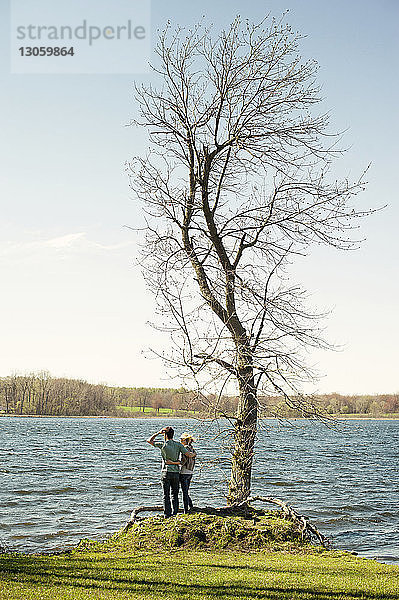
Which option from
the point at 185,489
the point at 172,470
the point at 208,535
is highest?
the point at 172,470

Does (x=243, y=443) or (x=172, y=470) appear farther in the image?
(x=243, y=443)

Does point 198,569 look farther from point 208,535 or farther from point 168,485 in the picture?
point 168,485

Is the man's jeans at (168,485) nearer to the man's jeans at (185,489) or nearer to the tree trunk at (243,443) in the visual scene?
the man's jeans at (185,489)

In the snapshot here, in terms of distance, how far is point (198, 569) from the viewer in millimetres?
8906

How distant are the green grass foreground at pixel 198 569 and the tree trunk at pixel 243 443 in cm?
144

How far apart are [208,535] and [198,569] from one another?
2.30 meters

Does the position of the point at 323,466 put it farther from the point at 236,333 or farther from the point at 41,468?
the point at 236,333

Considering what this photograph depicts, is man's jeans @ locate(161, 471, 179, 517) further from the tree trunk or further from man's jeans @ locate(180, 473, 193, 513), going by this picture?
the tree trunk

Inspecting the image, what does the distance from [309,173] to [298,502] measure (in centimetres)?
1392

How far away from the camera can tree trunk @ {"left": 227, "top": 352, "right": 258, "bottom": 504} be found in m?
13.1

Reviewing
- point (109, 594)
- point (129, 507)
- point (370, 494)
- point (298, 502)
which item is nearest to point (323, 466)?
point (370, 494)

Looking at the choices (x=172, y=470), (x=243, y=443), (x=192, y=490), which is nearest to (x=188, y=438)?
(x=172, y=470)

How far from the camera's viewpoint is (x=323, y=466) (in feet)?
127

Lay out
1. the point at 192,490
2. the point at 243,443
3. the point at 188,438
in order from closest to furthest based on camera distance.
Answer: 1. the point at 188,438
2. the point at 243,443
3. the point at 192,490
